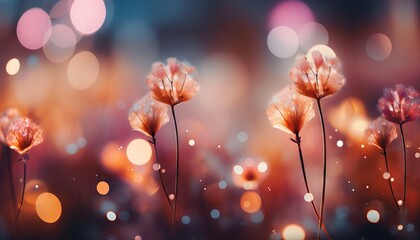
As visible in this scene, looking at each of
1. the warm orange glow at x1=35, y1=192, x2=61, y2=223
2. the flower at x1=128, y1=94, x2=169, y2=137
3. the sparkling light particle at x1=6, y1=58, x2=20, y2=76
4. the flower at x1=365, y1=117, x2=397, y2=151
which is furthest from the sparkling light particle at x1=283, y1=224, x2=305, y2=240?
the sparkling light particle at x1=6, y1=58, x2=20, y2=76

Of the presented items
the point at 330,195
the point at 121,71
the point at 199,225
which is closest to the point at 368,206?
the point at 330,195

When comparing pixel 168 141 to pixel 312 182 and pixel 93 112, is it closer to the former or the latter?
pixel 93 112

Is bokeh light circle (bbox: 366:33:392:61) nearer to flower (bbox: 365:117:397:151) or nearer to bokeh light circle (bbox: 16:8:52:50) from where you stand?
flower (bbox: 365:117:397:151)

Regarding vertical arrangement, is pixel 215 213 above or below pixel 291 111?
below

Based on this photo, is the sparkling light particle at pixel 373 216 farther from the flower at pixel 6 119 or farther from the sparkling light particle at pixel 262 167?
the flower at pixel 6 119

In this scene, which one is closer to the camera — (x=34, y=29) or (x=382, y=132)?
(x=382, y=132)

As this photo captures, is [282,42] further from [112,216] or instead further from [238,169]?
[112,216]

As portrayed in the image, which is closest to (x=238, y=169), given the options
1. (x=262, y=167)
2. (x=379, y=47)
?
(x=262, y=167)
